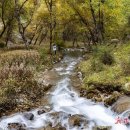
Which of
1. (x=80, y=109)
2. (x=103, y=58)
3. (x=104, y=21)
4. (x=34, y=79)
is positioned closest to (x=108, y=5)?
(x=104, y=21)

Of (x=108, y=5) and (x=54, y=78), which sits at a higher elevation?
(x=108, y=5)

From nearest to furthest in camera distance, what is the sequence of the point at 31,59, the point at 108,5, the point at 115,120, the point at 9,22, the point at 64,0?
1. the point at 115,120
2. the point at 31,59
3. the point at 108,5
4. the point at 64,0
5. the point at 9,22

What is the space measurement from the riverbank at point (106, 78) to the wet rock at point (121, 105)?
0.42m

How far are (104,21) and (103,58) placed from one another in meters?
15.4

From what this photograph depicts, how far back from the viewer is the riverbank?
20.5m

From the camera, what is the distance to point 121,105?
18.3 metres

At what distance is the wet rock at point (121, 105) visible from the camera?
1793 cm

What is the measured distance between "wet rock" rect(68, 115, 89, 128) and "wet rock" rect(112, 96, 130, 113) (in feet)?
6.67

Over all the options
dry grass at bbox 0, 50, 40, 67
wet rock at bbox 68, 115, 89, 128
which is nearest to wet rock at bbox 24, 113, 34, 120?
wet rock at bbox 68, 115, 89, 128

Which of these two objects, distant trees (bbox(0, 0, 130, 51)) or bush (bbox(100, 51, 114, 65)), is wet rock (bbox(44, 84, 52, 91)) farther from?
distant trees (bbox(0, 0, 130, 51))

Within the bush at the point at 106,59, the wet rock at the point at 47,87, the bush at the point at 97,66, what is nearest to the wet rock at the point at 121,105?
the wet rock at the point at 47,87

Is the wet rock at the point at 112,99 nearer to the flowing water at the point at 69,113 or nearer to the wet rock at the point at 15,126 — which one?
the flowing water at the point at 69,113

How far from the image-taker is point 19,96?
20.0 metres

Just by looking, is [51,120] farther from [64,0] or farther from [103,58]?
[64,0]
